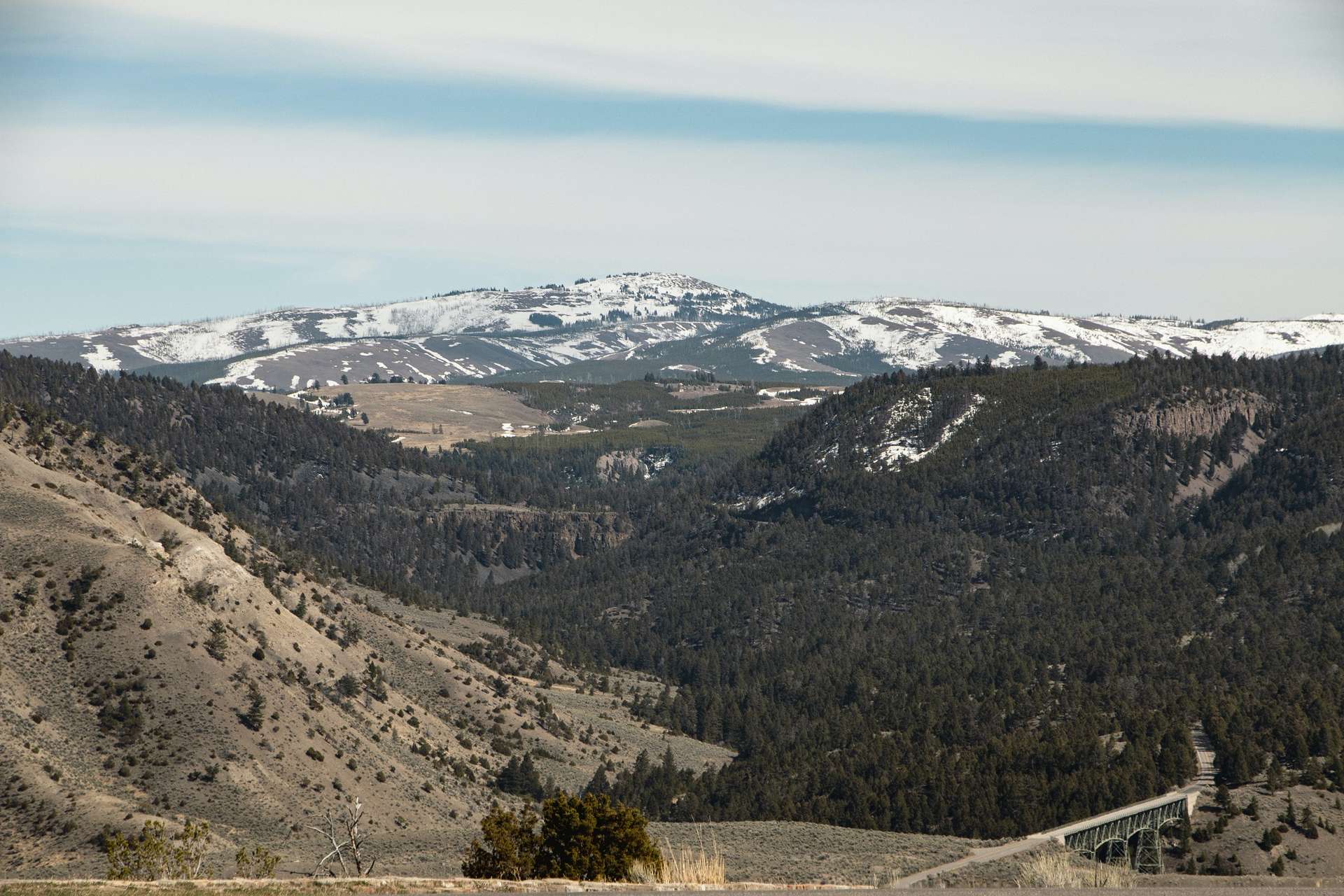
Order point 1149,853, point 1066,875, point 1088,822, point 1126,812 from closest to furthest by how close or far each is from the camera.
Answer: point 1066,875 → point 1149,853 → point 1088,822 → point 1126,812

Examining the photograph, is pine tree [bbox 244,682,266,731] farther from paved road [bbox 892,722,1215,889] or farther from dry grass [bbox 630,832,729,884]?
paved road [bbox 892,722,1215,889]

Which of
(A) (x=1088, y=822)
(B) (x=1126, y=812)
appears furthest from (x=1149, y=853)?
(B) (x=1126, y=812)

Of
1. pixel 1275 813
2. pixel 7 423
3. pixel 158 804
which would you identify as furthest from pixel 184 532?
pixel 1275 813

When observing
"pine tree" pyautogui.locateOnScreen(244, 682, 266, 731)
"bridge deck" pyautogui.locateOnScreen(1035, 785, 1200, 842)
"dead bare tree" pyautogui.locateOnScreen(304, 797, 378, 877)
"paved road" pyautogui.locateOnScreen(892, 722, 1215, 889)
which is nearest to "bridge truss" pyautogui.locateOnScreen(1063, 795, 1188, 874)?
"bridge deck" pyautogui.locateOnScreen(1035, 785, 1200, 842)

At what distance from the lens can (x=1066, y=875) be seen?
10475 cm

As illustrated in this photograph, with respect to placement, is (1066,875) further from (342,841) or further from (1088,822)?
(342,841)

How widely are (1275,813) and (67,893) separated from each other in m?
112

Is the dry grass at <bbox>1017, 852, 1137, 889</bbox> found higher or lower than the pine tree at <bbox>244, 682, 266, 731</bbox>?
higher

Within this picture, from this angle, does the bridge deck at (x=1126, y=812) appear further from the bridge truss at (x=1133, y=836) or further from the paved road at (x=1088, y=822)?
the bridge truss at (x=1133, y=836)

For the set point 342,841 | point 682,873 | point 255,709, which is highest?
point 682,873

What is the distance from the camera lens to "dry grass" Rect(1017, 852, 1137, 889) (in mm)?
99938

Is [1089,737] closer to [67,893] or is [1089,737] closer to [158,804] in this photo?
[158,804]

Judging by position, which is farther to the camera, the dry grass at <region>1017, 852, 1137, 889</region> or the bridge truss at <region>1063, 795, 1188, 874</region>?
the bridge truss at <region>1063, 795, 1188, 874</region>

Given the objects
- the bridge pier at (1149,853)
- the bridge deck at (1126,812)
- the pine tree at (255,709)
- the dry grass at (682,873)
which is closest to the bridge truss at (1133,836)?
the bridge pier at (1149,853)
